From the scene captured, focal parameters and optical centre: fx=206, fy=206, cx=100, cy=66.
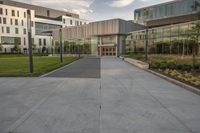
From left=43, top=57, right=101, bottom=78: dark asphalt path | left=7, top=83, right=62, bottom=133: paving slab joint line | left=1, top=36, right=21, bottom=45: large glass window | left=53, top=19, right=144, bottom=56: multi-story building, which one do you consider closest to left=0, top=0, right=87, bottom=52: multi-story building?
left=1, top=36, right=21, bottom=45: large glass window

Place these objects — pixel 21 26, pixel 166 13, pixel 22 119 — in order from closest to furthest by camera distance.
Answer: pixel 22 119
pixel 166 13
pixel 21 26

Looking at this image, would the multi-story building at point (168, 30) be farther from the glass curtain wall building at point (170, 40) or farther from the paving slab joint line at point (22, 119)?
the paving slab joint line at point (22, 119)

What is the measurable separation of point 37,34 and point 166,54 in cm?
6987

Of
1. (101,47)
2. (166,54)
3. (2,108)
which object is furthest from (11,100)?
(101,47)

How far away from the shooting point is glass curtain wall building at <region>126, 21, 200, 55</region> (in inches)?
1041

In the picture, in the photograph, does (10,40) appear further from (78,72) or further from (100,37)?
(78,72)

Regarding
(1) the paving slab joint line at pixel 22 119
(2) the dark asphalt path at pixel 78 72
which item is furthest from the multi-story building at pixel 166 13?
(1) the paving slab joint line at pixel 22 119

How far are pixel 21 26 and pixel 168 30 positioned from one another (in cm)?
7041

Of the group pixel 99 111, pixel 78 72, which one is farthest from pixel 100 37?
pixel 99 111

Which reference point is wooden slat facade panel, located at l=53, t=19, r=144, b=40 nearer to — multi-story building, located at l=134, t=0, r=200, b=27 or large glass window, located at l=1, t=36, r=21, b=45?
multi-story building, located at l=134, t=0, r=200, b=27

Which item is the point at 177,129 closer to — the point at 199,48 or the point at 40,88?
the point at 40,88

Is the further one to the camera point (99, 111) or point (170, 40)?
point (170, 40)

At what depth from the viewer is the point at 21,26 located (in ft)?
286

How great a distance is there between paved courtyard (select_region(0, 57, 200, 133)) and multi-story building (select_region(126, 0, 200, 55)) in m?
11.8
